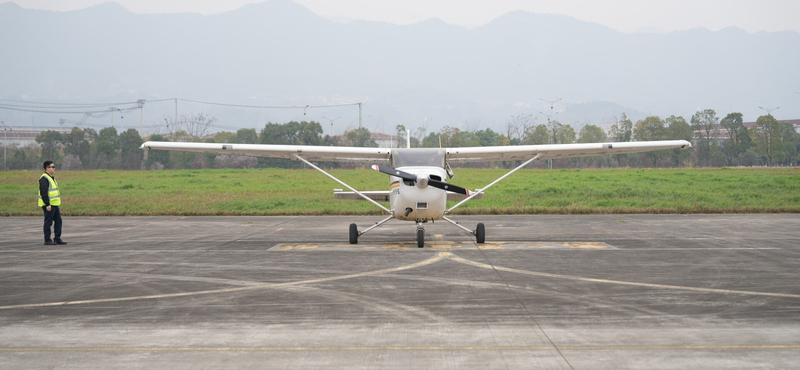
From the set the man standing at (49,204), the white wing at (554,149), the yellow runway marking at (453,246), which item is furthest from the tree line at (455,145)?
the man standing at (49,204)

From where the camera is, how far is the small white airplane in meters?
11.9

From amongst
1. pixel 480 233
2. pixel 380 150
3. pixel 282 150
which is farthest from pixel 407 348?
pixel 282 150

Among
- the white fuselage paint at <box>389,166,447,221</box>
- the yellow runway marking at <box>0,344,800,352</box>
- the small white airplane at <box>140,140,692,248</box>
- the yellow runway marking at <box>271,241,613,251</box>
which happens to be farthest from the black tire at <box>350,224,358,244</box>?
the yellow runway marking at <box>0,344,800,352</box>

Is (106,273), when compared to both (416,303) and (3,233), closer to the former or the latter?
(416,303)

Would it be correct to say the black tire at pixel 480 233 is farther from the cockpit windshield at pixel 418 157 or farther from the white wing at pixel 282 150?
the white wing at pixel 282 150

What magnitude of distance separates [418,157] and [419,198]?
1484mm

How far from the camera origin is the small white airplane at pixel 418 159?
11.9 meters

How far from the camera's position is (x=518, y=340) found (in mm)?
5613

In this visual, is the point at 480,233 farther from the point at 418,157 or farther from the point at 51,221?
the point at 51,221

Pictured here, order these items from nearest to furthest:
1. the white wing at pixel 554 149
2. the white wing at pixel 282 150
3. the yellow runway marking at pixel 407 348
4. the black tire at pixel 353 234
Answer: the yellow runway marking at pixel 407 348, the black tire at pixel 353 234, the white wing at pixel 282 150, the white wing at pixel 554 149

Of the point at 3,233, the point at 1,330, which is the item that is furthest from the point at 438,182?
the point at 3,233

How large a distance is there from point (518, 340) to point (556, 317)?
41.5 inches

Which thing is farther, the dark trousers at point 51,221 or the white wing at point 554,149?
the white wing at point 554,149

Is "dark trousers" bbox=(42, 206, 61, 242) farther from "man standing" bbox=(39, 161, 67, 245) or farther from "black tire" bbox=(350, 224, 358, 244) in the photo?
"black tire" bbox=(350, 224, 358, 244)
